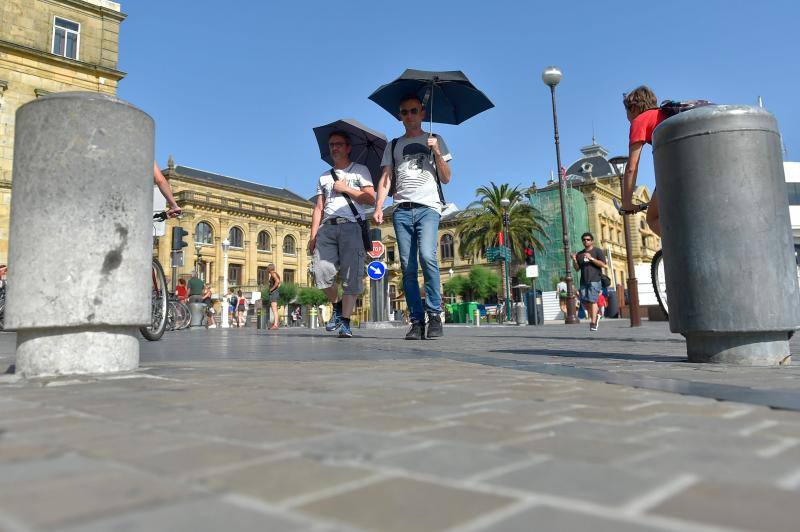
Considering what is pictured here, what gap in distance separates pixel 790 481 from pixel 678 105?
394 centimetres

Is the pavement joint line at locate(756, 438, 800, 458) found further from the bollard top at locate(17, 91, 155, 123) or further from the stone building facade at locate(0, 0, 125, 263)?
the stone building facade at locate(0, 0, 125, 263)

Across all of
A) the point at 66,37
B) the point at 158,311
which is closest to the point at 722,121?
the point at 158,311

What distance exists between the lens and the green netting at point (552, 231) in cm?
4703

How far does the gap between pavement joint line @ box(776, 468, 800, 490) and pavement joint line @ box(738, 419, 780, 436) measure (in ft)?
1.30

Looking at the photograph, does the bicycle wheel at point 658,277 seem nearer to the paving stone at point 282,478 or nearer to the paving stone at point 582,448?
the paving stone at point 582,448

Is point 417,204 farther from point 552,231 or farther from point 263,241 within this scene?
point 263,241

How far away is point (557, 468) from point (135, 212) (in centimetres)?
260

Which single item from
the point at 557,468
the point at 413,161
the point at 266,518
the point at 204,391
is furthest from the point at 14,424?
the point at 413,161

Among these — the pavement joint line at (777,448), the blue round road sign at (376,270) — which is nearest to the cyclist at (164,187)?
the pavement joint line at (777,448)

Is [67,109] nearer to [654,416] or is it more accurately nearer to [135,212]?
[135,212]

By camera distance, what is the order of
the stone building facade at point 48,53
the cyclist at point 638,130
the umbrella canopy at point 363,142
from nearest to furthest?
the cyclist at point 638,130, the umbrella canopy at point 363,142, the stone building facade at point 48,53

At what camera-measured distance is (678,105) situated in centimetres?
445

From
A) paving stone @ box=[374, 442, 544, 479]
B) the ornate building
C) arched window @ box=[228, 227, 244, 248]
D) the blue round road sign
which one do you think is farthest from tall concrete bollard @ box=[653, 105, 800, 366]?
arched window @ box=[228, 227, 244, 248]

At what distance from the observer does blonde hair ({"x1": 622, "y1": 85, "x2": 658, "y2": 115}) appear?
4.94m
